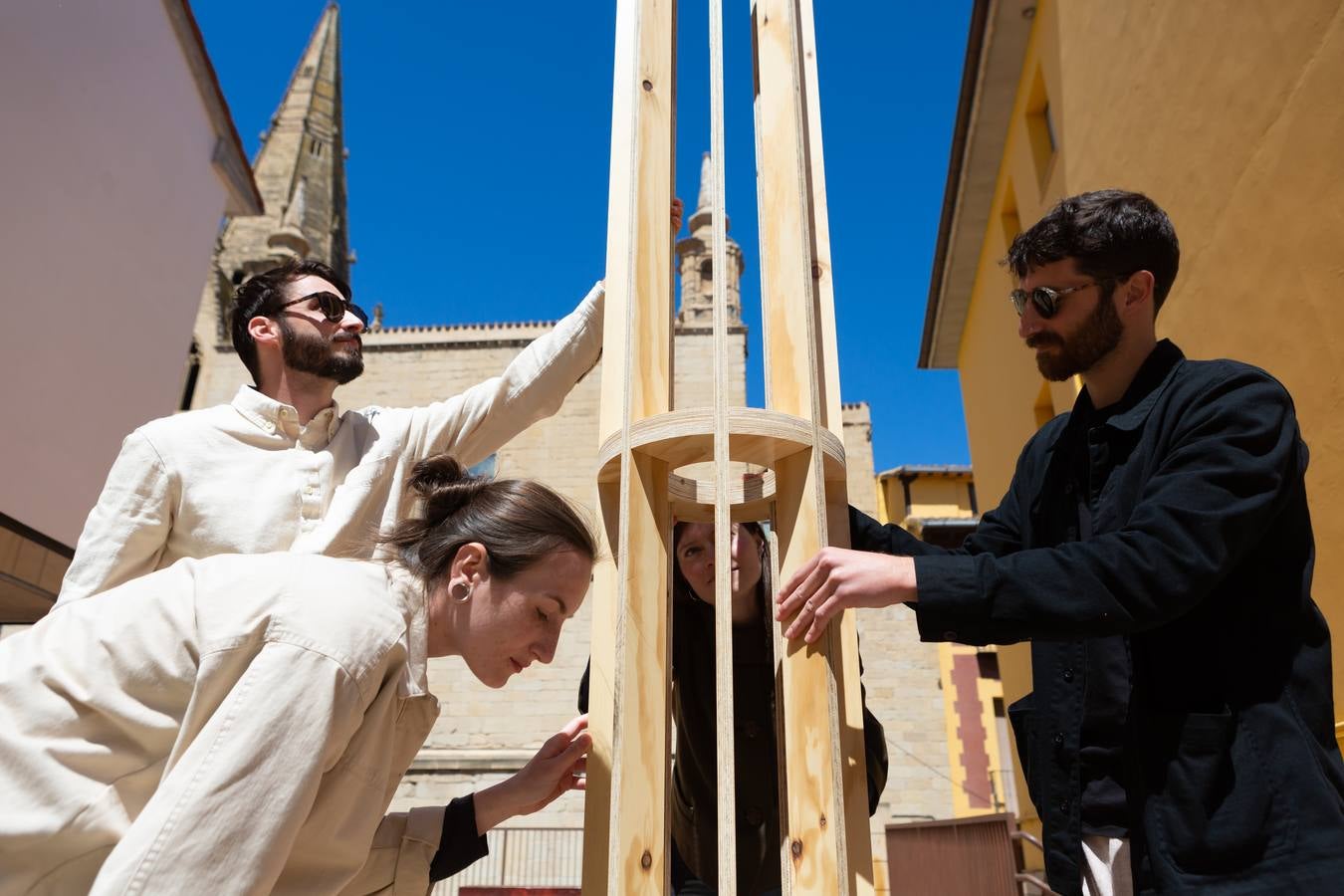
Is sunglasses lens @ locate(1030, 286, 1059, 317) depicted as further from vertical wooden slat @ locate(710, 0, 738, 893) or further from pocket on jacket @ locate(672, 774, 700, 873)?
pocket on jacket @ locate(672, 774, 700, 873)

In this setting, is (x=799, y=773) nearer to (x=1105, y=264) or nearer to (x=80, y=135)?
(x=1105, y=264)

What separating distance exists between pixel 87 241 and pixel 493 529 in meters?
6.62

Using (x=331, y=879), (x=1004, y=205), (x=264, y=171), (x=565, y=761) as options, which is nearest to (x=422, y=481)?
(x=565, y=761)

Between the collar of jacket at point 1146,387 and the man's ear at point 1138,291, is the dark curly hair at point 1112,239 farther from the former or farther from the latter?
the collar of jacket at point 1146,387

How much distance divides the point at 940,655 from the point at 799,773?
20.3m

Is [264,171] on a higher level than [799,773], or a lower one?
higher

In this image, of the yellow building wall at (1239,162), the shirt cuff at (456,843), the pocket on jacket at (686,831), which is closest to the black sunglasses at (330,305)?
the shirt cuff at (456,843)

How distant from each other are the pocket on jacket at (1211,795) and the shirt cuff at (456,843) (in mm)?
1294

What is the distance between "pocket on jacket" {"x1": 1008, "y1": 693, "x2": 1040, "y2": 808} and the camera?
Result: 1.99m

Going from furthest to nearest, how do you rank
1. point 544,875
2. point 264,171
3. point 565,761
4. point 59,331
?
1. point 264,171
2. point 544,875
3. point 59,331
4. point 565,761

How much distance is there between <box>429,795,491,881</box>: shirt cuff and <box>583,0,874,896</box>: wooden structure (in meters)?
0.39

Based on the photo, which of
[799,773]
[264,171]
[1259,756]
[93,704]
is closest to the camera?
[93,704]

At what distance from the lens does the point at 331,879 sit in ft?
5.07

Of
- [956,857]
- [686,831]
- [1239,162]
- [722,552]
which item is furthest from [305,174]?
[722,552]
